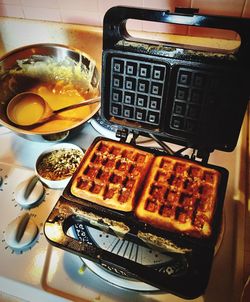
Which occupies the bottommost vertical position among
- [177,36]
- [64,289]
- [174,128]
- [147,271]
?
[64,289]

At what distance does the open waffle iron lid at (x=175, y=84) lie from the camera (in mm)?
661

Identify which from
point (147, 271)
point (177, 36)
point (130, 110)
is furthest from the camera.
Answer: point (177, 36)

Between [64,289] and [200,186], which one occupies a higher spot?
[200,186]

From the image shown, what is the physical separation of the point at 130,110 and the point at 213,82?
24 cm

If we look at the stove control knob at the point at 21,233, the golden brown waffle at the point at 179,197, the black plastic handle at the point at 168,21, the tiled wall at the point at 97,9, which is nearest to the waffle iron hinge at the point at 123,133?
the golden brown waffle at the point at 179,197

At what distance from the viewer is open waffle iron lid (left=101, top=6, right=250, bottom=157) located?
0.66 metres

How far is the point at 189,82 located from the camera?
723 mm

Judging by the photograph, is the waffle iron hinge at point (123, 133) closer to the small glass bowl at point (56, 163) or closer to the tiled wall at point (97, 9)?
the small glass bowl at point (56, 163)

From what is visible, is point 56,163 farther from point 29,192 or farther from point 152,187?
point 152,187

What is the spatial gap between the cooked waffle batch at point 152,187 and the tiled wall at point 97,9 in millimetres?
564

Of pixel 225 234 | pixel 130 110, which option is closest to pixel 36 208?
pixel 130 110

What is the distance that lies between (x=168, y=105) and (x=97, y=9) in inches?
23.9

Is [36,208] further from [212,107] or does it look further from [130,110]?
[212,107]

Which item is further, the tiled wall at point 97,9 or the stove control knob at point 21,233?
the tiled wall at point 97,9
